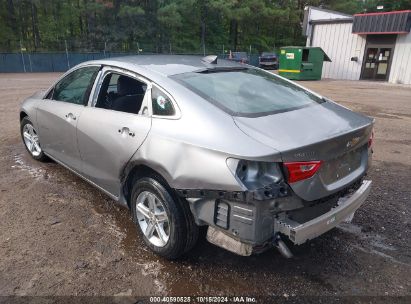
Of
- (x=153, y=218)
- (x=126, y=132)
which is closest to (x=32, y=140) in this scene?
(x=126, y=132)

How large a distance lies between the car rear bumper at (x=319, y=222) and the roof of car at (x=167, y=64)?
1.63m

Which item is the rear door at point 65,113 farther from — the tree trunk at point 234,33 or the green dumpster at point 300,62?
the tree trunk at point 234,33

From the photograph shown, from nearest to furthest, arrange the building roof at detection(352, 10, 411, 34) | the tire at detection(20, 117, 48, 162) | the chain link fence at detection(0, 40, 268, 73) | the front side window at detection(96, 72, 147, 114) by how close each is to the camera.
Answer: the front side window at detection(96, 72, 147, 114), the tire at detection(20, 117, 48, 162), the building roof at detection(352, 10, 411, 34), the chain link fence at detection(0, 40, 268, 73)

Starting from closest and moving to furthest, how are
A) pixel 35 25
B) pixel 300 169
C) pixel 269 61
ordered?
pixel 300 169 → pixel 269 61 → pixel 35 25

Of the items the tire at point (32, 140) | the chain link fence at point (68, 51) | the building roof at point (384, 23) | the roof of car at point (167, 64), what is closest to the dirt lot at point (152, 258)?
the tire at point (32, 140)

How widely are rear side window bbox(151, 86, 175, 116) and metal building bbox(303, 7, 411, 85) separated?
23.7 metres

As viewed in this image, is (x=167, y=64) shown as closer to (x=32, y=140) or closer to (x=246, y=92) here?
(x=246, y=92)

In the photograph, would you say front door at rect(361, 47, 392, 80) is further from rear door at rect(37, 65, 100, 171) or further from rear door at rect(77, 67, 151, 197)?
rear door at rect(77, 67, 151, 197)

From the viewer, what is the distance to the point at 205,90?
114 inches

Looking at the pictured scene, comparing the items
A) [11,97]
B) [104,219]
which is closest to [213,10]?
[11,97]

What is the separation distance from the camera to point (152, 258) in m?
3.01

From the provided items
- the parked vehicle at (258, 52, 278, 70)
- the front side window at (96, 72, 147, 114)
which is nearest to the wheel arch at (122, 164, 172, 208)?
the front side window at (96, 72, 147, 114)

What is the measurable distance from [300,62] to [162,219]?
2095 centimetres

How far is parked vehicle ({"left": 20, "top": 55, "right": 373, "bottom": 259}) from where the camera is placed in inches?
89.0
